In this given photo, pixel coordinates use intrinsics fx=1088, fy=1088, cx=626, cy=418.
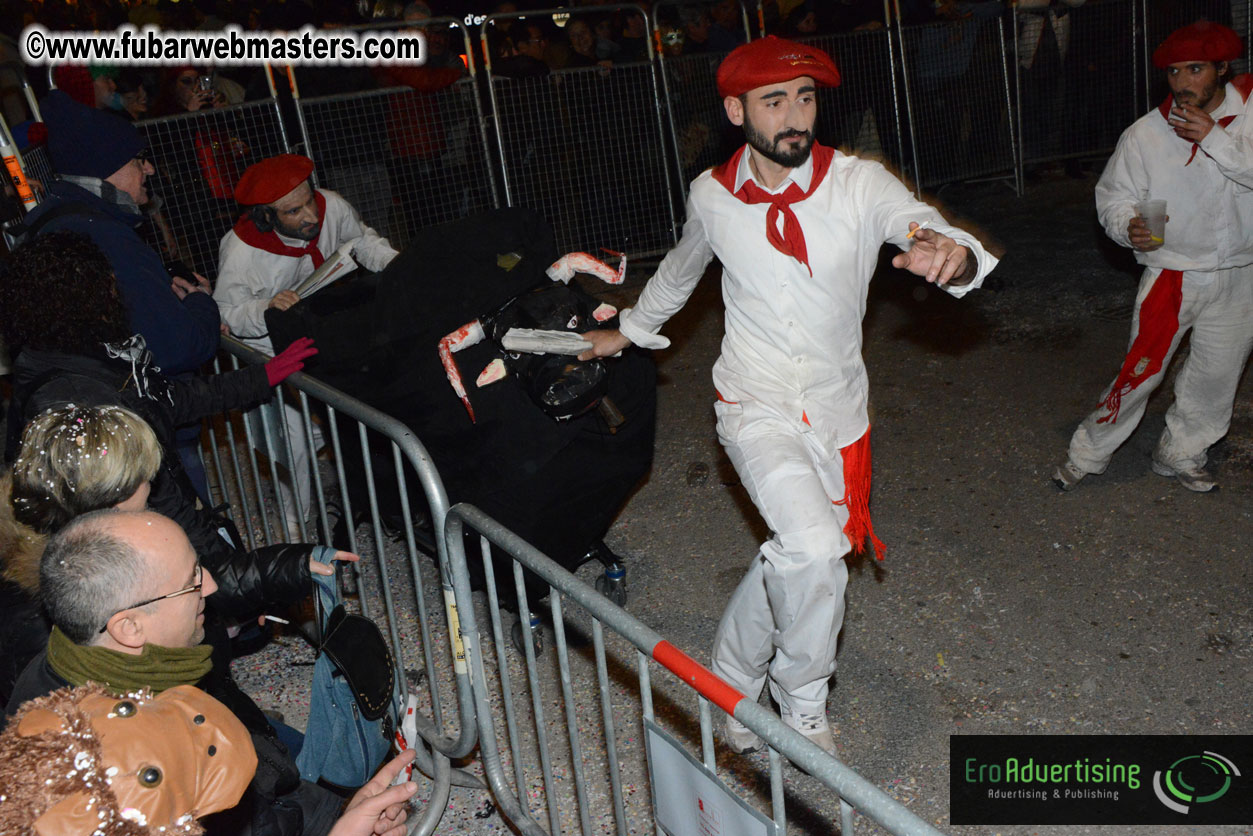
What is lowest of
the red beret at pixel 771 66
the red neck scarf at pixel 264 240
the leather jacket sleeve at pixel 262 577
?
the leather jacket sleeve at pixel 262 577

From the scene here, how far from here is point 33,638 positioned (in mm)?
2844

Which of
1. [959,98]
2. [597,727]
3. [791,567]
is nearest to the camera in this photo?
[791,567]

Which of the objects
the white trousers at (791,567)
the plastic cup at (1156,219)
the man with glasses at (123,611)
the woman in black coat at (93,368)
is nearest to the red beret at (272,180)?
the woman in black coat at (93,368)

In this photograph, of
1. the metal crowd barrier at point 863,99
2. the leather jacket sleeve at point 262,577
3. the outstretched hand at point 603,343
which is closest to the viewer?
the leather jacket sleeve at point 262,577

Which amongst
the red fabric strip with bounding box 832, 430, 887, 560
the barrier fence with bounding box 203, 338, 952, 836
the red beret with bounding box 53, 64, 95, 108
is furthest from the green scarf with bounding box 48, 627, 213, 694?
the red beret with bounding box 53, 64, 95, 108

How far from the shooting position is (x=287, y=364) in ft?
13.1

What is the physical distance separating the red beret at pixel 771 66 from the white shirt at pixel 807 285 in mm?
253

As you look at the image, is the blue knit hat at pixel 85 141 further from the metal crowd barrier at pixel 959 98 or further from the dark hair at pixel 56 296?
the metal crowd barrier at pixel 959 98

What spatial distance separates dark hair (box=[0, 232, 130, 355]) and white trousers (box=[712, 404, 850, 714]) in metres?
2.09

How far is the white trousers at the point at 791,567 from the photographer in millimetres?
3410

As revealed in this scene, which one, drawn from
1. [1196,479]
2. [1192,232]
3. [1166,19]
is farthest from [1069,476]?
[1166,19]

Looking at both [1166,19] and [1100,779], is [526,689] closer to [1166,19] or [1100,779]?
[1100,779]

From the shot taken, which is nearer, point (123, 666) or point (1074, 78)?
point (123, 666)

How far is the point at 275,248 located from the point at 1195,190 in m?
4.21
